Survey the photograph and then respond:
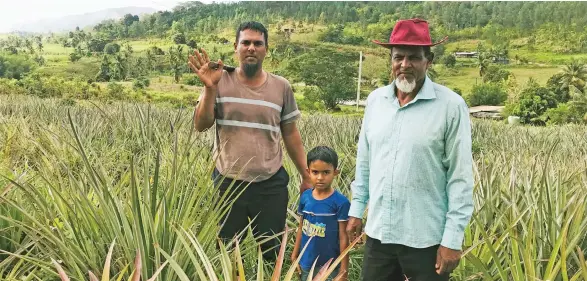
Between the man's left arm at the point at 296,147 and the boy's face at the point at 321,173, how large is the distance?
0.41 meters

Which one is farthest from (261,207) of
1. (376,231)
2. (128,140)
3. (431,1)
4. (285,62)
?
(431,1)

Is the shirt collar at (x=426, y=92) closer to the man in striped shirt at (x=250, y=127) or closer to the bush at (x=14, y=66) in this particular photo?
the man in striped shirt at (x=250, y=127)

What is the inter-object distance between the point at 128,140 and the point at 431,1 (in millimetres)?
132439

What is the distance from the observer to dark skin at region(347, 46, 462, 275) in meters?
1.92

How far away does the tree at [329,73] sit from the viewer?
7090cm

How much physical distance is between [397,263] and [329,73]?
74.8 m

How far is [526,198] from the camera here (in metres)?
2.69

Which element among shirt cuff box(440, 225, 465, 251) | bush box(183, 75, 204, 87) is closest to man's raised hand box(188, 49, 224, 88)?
shirt cuff box(440, 225, 465, 251)

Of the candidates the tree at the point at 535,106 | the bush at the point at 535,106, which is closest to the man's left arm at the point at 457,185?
the bush at the point at 535,106

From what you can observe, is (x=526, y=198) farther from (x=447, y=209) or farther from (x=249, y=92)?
(x=249, y=92)

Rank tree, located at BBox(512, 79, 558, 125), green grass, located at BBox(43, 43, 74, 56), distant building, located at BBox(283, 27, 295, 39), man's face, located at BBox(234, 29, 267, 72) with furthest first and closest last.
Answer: distant building, located at BBox(283, 27, 295, 39)
green grass, located at BBox(43, 43, 74, 56)
tree, located at BBox(512, 79, 558, 125)
man's face, located at BBox(234, 29, 267, 72)

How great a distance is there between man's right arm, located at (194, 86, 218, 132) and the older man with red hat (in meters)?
0.96

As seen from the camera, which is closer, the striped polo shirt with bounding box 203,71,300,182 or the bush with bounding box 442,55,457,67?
the striped polo shirt with bounding box 203,71,300,182

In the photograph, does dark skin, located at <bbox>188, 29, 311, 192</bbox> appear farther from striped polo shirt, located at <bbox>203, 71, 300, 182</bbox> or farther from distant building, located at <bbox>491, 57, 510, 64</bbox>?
distant building, located at <bbox>491, 57, 510, 64</bbox>
